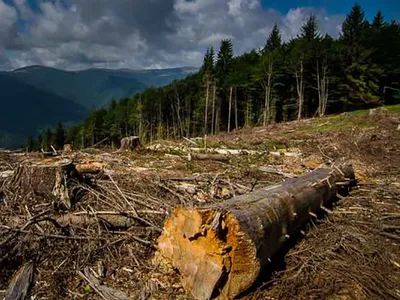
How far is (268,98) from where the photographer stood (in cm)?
4169

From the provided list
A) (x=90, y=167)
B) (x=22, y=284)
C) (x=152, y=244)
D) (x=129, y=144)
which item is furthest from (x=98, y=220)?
(x=129, y=144)

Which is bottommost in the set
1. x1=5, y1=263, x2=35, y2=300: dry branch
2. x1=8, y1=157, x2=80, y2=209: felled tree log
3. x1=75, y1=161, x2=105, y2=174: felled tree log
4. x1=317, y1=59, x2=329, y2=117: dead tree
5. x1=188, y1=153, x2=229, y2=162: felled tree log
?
x1=5, y1=263, x2=35, y2=300: dry branch

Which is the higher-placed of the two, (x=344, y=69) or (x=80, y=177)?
(x=344, y=69)

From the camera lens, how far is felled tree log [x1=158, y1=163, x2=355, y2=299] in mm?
3539

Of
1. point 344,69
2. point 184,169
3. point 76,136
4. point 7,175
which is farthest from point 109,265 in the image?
point 76,136

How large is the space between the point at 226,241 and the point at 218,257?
0.18 m

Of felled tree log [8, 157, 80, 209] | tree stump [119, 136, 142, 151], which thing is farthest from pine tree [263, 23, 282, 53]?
felled tree log [8, 157, 80, 209]

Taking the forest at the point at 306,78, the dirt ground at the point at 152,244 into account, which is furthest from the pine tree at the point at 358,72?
the dirt ground at the point at 152,244

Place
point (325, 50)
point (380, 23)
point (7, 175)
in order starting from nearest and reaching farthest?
point (7, 175) → point (325, 50) → point (380, 23)

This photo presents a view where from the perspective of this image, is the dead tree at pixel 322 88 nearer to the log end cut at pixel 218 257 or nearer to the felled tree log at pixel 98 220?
the felled tree log at pixel 98 220

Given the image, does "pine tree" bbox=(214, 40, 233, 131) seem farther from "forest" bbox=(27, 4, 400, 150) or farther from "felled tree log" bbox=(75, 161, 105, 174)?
"felled tree log" bbox=(75, 161, 105, 174)

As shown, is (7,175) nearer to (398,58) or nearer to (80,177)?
(80,177)

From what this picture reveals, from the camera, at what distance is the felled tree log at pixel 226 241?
11.6 ft

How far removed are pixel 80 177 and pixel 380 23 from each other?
176 feet
